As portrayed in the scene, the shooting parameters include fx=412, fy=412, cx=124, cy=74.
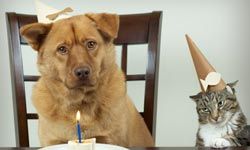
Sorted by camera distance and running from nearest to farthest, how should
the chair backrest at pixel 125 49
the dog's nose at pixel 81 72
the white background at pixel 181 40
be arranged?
the dog's nose at pixel 81 72 < the chair backrest at pixel 125 49 < the white background at pixel 181 40

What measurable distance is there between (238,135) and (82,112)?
0.38 metres

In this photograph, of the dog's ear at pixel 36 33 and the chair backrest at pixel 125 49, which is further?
the chair backrest at pixel 125 49

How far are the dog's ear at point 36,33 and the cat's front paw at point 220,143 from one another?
47cm

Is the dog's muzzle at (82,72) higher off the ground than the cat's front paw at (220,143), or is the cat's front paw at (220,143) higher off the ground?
the dog's muzzle at (82,72)

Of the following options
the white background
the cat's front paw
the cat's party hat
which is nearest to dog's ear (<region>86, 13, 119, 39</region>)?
the cat's party hat

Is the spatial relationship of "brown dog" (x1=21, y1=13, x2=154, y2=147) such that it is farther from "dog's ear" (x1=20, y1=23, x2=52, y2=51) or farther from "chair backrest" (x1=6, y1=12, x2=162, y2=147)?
"chair backrest" (x1=6, y1=12, x2=162, y2=147)

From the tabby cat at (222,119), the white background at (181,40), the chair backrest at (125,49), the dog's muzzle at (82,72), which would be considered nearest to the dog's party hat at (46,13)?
the dog's muzzle at (82,72)

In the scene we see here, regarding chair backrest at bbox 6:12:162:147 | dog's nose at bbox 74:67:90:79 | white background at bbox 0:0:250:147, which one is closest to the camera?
dog's nose at bbox 74:67:90:79

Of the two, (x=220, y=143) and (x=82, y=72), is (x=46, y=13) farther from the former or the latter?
(x=220, y=143)

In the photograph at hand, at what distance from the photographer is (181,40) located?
182 centimetres

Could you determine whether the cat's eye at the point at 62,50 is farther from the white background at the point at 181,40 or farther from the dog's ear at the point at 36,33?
the white background at the point at 181,40

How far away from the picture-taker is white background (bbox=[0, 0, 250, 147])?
71.3 inches

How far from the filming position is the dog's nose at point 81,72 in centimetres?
90

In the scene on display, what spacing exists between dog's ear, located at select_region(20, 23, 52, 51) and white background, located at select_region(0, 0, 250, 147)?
2.80 feet
